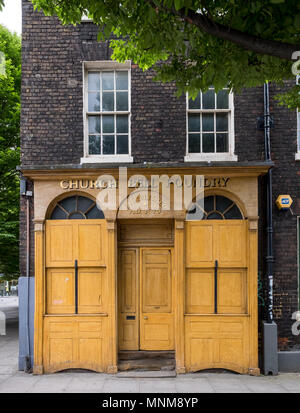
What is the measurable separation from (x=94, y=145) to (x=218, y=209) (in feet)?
10.5

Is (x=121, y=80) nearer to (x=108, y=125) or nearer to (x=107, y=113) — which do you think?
(x=107, y=113)

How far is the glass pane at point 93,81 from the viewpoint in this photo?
7.77 meters

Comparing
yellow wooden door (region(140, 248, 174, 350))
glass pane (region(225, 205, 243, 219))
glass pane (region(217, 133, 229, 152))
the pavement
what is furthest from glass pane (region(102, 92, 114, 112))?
the pavement

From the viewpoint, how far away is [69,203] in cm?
745

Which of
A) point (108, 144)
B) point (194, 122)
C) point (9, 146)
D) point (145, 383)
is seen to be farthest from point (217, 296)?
point (9, 146)

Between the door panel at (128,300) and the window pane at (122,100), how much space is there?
3.34 meters

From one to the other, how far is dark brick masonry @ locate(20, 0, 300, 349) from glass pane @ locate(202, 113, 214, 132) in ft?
1.70

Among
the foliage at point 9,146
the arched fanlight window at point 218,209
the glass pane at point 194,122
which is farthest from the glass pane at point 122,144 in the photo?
the foliage at point 9,146

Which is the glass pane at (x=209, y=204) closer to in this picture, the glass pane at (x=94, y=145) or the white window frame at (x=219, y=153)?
the white window frame at (x=219, y=153)

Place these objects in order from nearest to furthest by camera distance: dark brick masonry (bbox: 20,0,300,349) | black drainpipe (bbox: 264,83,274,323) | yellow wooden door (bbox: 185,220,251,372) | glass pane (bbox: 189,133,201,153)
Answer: yellow wooden door (bbox: 185,220,251,372)
black drainpipe (bbox: 264,83,274,323)
dark brick masonry (bbox: 20,0,300,349)
glass pane (bbox: 189,133,201,153)

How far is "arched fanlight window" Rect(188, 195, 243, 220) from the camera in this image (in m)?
7.33

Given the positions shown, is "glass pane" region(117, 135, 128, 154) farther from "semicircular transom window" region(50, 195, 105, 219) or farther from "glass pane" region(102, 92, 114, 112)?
"semicircular transom window" region(50, 195, 105, 219)

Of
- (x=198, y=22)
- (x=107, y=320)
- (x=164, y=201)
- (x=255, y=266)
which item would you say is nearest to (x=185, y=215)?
(x=164, y=201)

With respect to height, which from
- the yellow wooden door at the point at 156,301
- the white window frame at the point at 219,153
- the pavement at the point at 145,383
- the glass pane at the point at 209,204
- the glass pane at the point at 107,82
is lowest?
the pavement at the point at 145,383
